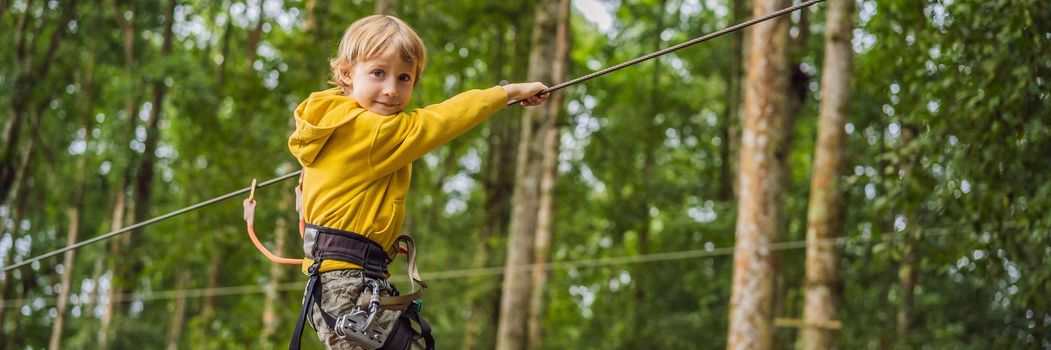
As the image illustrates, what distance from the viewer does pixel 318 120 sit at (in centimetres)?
296

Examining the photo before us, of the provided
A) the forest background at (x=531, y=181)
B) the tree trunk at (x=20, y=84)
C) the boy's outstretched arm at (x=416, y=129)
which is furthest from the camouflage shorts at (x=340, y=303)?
the tree trunk at (x=20, y=84)

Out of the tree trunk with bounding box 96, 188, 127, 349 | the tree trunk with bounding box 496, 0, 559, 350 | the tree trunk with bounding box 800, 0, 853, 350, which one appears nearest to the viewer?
the tree trunk with bounding box 800, 0, 853, 350

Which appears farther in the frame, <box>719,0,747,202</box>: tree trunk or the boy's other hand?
<box>719,0,747,202</box>: tree trunk

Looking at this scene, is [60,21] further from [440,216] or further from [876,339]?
[876,339]

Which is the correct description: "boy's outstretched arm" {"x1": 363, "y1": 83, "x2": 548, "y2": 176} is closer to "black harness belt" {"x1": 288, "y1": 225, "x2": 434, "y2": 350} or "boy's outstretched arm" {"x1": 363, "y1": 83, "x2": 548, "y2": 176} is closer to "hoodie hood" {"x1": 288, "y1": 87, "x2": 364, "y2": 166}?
"hoodie hood" {"x1": 288, "y1": 87, "x2": 364, "y2": 166}

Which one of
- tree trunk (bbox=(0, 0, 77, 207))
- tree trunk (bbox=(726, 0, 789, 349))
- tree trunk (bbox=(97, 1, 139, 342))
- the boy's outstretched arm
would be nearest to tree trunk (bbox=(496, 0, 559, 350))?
tree trunk (bbox=(726, 0, 789, 349))

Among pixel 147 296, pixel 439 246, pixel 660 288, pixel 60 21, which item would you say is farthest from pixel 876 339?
pixel 60 21

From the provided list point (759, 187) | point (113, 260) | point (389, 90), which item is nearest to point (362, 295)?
point (389, 90)

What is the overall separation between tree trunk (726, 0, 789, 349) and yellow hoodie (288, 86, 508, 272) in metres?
5.37

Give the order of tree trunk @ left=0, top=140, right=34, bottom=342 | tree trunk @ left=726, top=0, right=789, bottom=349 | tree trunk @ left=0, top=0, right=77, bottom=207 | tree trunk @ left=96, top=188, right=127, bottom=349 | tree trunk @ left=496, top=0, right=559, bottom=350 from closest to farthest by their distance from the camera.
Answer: tree trunk @ left=726, top=0, right=789, bottom=349, tree trunk @ left=496, top=0, right=559, bottom=350, tree trunk @ left=0, top=0, right=77, bottom=207, tree trunk @ left=0, top=140, right=34, bottom=342, tree trunk @ left=96, top=188, right=127, bottom=349

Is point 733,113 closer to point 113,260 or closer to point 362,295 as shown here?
point 113,260

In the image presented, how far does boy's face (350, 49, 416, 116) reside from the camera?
2920 millimetres

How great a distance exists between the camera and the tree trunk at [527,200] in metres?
11.3

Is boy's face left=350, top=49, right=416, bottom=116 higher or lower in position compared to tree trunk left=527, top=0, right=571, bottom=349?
lower
